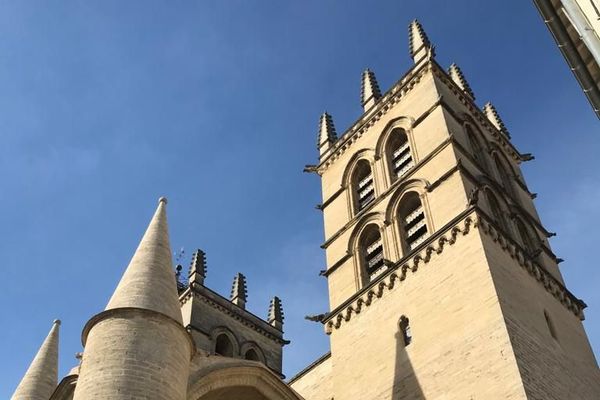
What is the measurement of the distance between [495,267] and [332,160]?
8.25 meters

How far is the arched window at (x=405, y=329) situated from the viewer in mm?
13758

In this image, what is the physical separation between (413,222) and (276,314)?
11.3m

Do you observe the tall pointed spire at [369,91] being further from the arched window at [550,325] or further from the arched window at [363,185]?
the arched window at [550,325]

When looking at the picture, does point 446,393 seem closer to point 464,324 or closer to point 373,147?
point 464,324

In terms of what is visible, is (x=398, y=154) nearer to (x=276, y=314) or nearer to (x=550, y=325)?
(x=550, y=325)

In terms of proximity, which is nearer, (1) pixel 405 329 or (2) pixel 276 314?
(1) pixel 405 329

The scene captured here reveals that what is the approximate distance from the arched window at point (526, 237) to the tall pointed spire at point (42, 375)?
10.8 metres

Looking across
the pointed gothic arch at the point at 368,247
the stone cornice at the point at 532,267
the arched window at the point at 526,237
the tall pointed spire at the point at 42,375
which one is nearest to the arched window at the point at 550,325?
the stone cornice at the point at 532,267

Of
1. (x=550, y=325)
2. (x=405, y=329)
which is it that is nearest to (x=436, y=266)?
(x=405, y=329)

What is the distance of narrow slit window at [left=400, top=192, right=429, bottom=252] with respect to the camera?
15.7 meters

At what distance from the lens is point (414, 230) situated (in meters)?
15.8

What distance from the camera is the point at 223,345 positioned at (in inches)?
895

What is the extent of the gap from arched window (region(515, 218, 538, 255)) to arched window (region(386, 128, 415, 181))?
9.49 ft

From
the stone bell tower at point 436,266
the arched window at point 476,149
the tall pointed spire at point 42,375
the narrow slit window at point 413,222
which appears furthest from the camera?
the arched window at point 476,149
